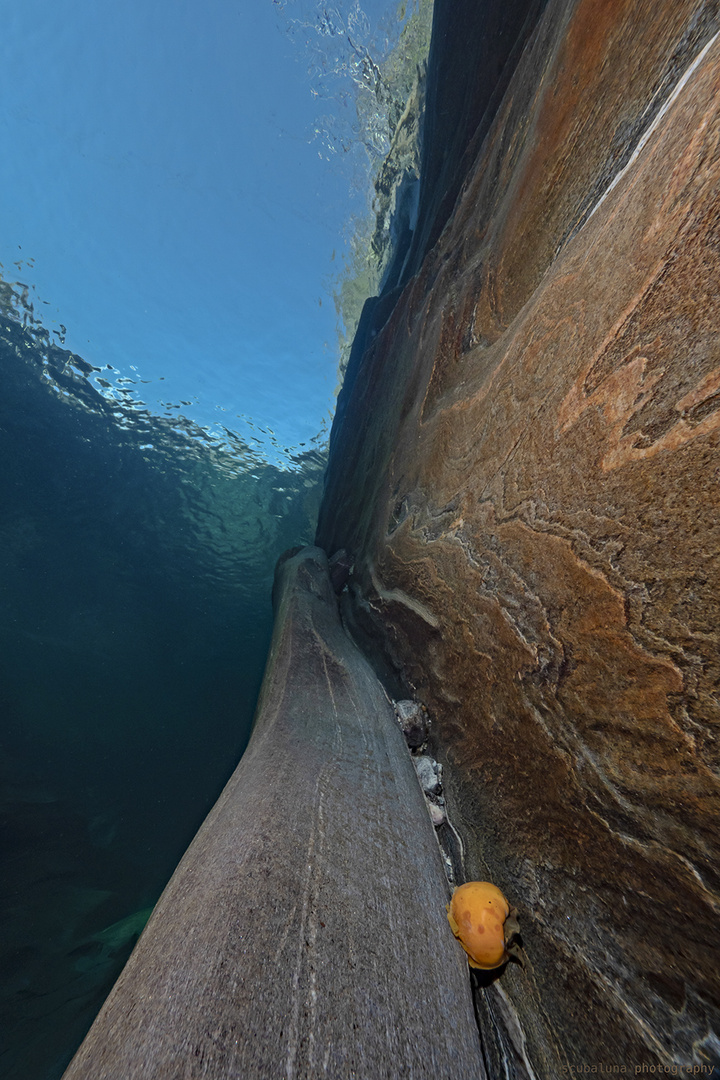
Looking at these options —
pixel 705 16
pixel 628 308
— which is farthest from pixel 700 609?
pixel 705 16

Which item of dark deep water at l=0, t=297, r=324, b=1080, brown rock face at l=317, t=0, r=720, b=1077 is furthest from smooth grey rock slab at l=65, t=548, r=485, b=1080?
dark deep water at l=0, t=297, r=324, b=1080

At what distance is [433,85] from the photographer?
4.41m

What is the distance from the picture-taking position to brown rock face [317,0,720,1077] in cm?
107

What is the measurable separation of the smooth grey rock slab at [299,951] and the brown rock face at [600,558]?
437mm

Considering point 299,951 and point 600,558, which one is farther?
point 600,558

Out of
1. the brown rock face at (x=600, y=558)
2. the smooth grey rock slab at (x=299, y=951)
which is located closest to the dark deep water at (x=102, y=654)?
the smooth grey rock slab at (x=299, y=951)

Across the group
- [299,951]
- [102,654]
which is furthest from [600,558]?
[102,654]

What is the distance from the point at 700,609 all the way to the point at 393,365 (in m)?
5.43

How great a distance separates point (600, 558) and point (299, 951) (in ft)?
5.80

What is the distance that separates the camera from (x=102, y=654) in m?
18.2

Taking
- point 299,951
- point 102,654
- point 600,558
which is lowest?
point 102,654

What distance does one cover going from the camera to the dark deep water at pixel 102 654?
25.1 feet

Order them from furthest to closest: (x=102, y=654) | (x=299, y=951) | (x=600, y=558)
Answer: (x=102, y=654)
(x=600, y=558)
(x=299, y=951)

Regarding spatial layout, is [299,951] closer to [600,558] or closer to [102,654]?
[600,558]
